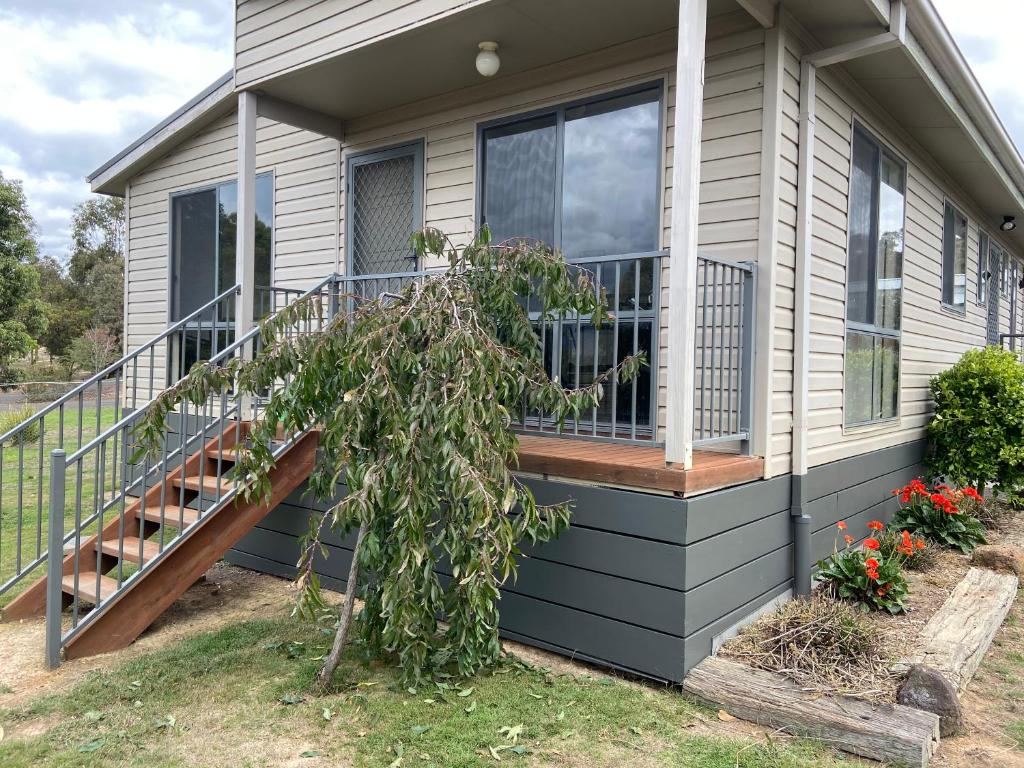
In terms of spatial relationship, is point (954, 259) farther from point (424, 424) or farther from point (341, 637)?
point (341, 637)

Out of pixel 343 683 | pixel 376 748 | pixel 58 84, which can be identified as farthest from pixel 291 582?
pixel 58 84

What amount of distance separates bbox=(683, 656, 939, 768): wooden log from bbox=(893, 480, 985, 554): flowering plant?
120 inches

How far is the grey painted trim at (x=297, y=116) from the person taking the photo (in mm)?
5176

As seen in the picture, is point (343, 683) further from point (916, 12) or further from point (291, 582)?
point (916, 12)

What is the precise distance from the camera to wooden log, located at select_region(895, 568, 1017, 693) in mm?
3328

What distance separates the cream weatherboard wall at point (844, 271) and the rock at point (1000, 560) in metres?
0.96

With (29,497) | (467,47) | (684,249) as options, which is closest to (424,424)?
(684,249)

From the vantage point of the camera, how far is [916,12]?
13.1 ft

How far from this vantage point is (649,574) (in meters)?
3.26

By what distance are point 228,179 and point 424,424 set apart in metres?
5.17

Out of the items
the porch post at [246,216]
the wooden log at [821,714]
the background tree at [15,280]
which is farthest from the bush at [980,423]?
the background tree at [15,280]

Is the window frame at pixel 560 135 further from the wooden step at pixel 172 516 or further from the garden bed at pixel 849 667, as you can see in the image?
the wooden step at pixel 172 516

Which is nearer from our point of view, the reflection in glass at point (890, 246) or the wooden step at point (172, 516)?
the wooden step at point (172, 516)

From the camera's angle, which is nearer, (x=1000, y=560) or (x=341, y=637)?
(x=341, y=637)
